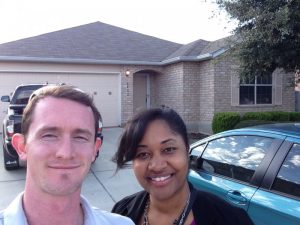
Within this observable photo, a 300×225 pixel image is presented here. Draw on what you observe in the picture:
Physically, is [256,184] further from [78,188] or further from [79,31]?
[79,31]

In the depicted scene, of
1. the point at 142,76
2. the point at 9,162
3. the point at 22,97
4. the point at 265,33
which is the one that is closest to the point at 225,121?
the point at 265,33

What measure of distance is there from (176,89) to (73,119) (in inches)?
544

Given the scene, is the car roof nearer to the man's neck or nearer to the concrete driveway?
the man's neck

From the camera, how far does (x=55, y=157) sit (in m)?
1.26

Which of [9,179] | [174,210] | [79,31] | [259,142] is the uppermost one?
[79,31]

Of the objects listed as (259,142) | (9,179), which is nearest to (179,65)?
(9,179)

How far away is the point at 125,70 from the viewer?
15.8 metres

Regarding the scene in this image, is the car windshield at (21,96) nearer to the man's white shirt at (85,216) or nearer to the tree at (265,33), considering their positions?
the tree at (265,33)

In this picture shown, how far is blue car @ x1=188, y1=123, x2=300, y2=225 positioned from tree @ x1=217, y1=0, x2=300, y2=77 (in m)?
4.43

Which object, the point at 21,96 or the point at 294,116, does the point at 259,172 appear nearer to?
the point at 21,96

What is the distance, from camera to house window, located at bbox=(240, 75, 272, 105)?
47.5 feet

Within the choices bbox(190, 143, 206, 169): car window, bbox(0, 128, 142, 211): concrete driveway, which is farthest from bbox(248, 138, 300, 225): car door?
bbox(0, 128, 142, 211): concrete driveway

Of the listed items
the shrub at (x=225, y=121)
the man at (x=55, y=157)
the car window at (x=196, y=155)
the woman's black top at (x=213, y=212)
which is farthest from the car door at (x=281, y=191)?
the shrub at (x=225, y=121)

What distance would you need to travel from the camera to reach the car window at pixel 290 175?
109 inches
